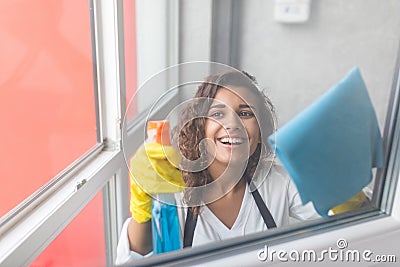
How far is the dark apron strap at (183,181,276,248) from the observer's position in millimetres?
634

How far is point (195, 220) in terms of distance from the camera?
702 mm

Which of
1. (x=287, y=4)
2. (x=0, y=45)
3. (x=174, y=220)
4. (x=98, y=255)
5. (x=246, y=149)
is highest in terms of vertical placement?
(x=287, y=4)

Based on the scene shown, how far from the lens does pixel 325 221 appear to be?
58 centimetres

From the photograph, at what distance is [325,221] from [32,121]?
2.10ft

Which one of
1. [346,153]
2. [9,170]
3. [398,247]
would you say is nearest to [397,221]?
[398,247]

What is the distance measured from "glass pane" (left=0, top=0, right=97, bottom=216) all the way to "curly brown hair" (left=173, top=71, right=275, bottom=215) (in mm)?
342

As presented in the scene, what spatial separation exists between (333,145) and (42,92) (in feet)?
2.12

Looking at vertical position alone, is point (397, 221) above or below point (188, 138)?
below

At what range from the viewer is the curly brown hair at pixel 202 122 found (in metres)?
0.62

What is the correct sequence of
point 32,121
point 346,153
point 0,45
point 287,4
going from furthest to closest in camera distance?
point 287,4 → point 32,121 → point 0,45 → point 346,153

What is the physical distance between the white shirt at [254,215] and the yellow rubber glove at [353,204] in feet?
0.12

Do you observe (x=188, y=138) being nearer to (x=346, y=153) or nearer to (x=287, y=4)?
(x=346, y=153)

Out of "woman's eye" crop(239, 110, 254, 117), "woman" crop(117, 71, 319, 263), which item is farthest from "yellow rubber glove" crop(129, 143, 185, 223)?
"woman's eye" crop(239, 110, 254, 117)

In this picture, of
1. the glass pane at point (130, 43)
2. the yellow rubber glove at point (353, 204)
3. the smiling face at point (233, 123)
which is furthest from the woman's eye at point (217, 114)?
the glass pane at point (130, 43)
